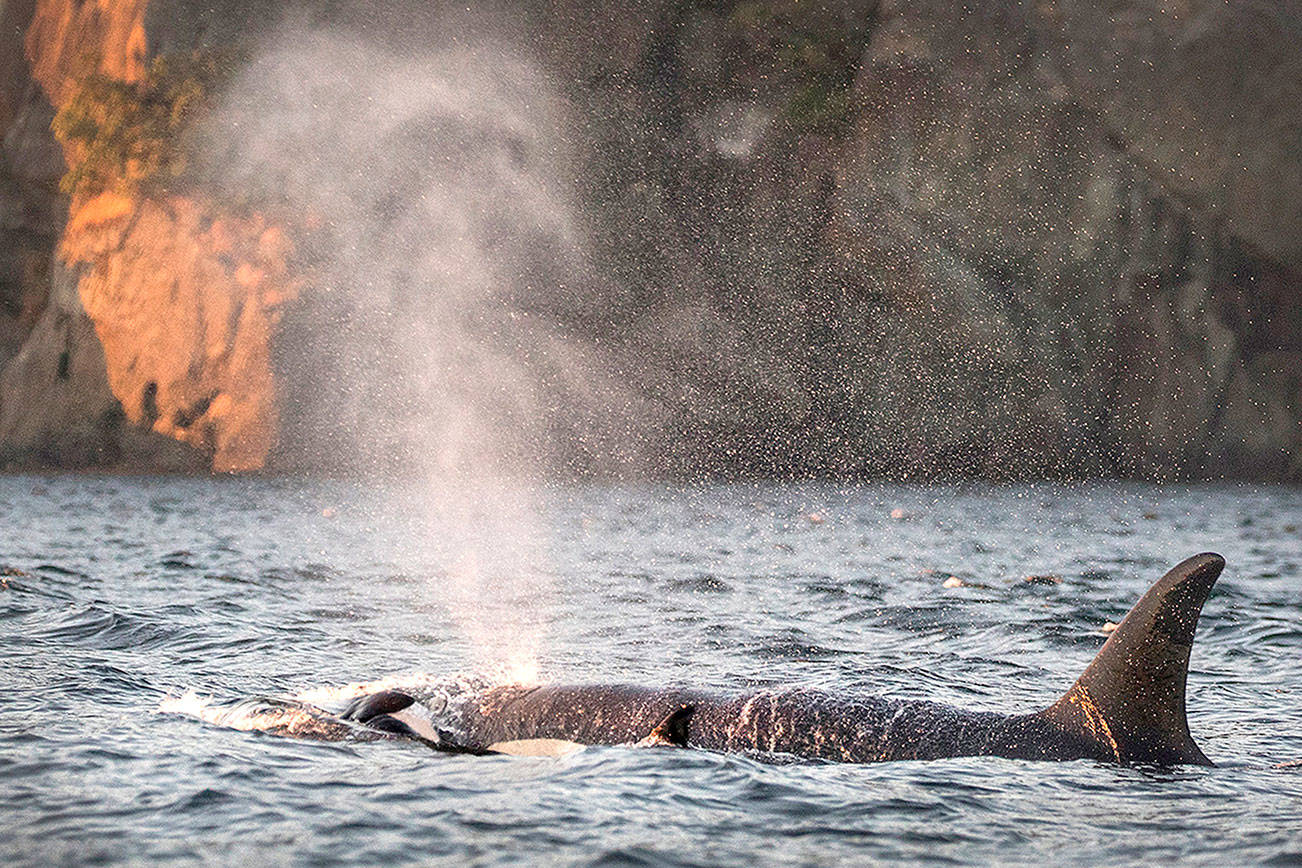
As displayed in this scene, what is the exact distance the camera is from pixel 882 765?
8.39 m

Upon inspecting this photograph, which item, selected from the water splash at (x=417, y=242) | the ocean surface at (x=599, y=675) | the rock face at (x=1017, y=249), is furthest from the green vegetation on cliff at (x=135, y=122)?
the ocean surface at (x=599, y=675)

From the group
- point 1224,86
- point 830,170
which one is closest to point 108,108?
point 830,170

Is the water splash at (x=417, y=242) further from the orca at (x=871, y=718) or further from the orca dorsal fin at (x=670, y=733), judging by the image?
the orca dorsal fin at (x=670, y=733)

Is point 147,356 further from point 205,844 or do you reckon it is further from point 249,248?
point 205,844

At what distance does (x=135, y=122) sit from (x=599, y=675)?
4553cm

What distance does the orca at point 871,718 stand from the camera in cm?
813

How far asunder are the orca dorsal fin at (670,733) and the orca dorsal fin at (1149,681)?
2.31 metres

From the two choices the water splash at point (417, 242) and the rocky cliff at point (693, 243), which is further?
the water splash at point (417, 242)

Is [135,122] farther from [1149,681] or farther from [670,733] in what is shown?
[1149,681]

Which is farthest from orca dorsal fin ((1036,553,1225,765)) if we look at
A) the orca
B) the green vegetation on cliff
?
the green vegetation on cliff

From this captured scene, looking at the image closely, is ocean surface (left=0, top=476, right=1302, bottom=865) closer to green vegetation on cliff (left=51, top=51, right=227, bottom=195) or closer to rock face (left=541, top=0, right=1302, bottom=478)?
rock face (left=541, top=0, right=1302, bottom=478)

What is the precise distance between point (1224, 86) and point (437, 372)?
31746mm

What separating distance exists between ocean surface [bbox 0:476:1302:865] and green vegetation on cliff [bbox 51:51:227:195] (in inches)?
989

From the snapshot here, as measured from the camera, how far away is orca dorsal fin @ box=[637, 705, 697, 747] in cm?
877
